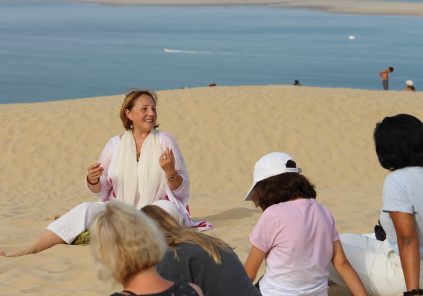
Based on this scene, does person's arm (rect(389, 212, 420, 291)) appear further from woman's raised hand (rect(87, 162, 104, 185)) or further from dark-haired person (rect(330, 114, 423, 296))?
woman's raised hand (rect(87, 162, 104, 185))

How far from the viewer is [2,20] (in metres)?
97.4

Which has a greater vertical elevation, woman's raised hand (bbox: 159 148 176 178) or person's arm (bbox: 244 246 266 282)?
woman's raised hand (bbox: 159 148 176 178)

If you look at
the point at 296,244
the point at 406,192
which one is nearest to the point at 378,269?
the point at 406,192

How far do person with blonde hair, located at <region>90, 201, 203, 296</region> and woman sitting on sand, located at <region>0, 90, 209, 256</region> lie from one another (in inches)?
168

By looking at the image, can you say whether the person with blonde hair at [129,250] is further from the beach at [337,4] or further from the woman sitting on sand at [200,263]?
the beach at [337,4]

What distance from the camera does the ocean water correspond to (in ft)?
158

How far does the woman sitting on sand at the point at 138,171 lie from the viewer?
8.18 metres

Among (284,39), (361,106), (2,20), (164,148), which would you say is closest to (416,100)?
(361,106)

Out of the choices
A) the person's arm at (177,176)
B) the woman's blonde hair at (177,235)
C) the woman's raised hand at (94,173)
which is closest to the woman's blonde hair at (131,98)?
the person's arm at (177,176)

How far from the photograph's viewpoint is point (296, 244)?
554cm

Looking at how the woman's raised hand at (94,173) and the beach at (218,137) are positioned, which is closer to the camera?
the woman's raised hand at (94,173)

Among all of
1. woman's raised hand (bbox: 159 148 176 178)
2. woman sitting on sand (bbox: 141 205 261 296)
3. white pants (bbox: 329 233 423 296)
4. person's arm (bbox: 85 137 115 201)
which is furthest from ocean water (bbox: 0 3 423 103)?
woman sitting on sand (bbox: 141 205 261 296)

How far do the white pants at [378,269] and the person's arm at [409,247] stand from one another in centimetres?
29

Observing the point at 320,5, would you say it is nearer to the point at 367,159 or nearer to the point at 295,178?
the point at 367,159
